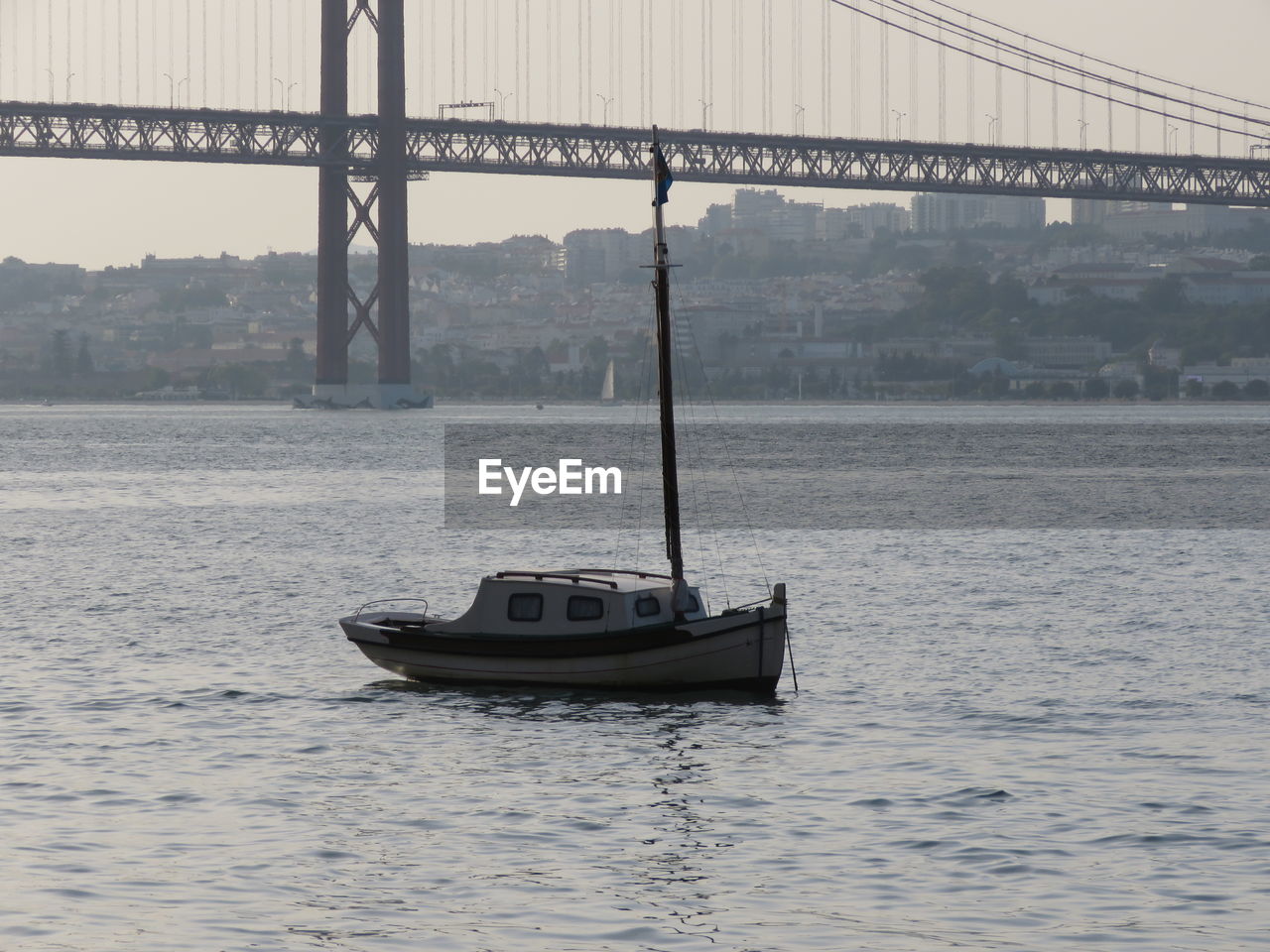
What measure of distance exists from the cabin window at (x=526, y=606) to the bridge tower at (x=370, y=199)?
122 metres

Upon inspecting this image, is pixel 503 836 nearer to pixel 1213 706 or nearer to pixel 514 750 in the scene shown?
pixel 514 750

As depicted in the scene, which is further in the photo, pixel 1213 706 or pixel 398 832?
pixel 1213 706

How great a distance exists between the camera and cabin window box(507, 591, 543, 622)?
85.2 ft

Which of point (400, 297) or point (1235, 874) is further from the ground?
point (400, 297)

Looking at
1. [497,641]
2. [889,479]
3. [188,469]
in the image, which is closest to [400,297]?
[188,469]

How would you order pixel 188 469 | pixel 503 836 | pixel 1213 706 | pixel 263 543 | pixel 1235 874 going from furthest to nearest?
pixel 188 469 < pixel 263 543 < pixel 1213 706 < pixel 503 836 < pixel 1235 874

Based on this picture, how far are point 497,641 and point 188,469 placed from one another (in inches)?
2888

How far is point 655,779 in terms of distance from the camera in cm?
2045

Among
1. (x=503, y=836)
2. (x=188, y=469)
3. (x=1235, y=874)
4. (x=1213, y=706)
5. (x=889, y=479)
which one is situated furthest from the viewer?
(x=188, y=469)

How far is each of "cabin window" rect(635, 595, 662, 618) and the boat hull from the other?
485 mm

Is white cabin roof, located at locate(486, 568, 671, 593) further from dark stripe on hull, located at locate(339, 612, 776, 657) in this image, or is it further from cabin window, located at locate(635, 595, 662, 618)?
dark stripe on hull, located at locate(339, 612, 776, 657)

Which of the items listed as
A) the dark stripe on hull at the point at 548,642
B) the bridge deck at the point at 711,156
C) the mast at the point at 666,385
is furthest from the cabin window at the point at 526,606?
the bridge deck at the point at 711,156

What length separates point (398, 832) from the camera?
18.1 meters
